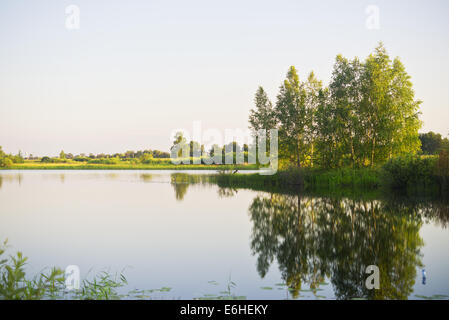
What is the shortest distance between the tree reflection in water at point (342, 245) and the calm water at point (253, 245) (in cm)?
3

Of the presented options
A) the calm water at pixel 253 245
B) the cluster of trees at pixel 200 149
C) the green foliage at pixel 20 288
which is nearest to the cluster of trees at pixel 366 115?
the calm water at pixel 253 245

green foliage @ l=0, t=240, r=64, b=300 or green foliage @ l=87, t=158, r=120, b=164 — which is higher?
green foliage @ l=87, t=158, r=120, b=164

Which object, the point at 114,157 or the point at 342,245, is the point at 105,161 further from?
the point at 342,245

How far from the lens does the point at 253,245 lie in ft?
39.4

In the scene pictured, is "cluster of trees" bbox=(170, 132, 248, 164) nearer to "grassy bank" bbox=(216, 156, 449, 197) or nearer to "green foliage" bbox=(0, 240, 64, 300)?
"grassy bank" bbox=(216, 156, 449, 197)

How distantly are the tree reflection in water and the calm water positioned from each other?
0.03 meters

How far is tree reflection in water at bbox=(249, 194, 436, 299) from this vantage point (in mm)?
8016

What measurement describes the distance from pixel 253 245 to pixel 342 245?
2.93m

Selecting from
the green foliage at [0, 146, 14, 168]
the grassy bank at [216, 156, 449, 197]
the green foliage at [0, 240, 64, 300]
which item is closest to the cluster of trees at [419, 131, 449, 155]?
the grassy bank at [216, 156, 449, 197]

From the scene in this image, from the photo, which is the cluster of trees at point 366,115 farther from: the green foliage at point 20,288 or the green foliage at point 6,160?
the green foliage at point 6,160

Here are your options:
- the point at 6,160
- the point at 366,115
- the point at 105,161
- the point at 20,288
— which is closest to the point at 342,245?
the point at 20,288

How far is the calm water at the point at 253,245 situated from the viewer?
8.06 m

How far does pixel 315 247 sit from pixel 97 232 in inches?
353
